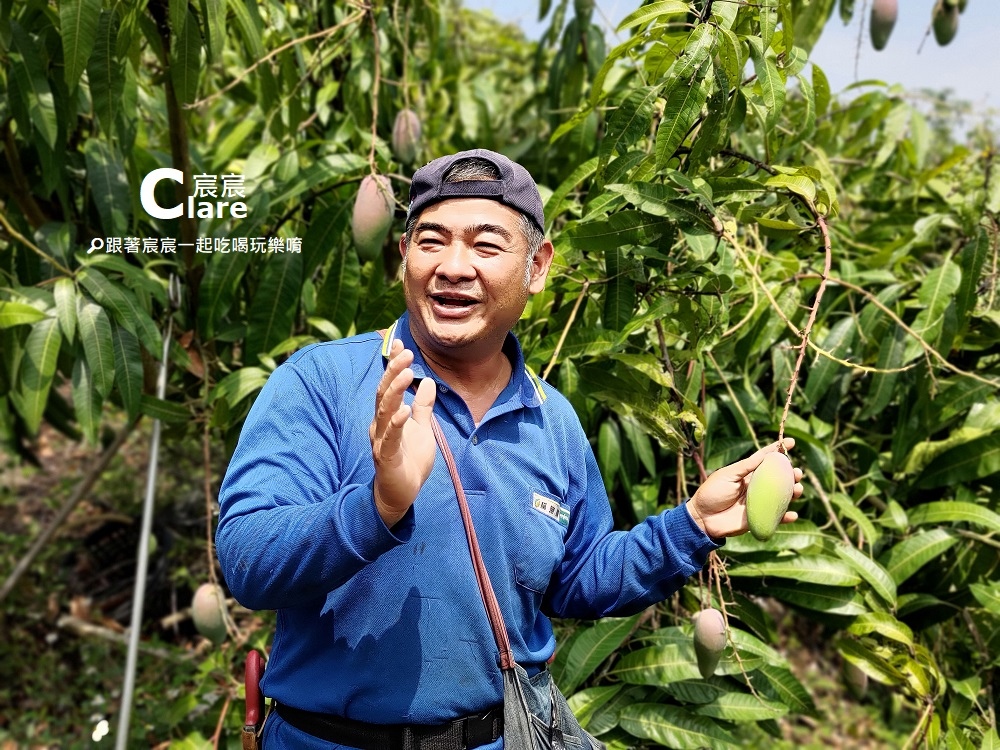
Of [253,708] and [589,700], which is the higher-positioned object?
[253,708]

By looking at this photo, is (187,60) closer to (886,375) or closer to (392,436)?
(392,436)

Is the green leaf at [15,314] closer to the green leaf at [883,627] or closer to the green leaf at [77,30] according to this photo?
the green leaf at [77,30]

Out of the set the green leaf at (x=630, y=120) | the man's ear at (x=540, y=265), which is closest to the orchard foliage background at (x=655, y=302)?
the green leaf at (x=630, y=120)

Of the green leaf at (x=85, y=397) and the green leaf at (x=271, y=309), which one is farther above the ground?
the green leaf at (x=271, y=309)

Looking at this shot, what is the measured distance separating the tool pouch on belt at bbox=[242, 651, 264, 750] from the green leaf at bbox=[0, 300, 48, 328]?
85cm

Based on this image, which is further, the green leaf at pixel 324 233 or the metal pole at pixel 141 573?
the green leaf at pixel 324 233

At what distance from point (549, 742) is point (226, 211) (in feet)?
4.90

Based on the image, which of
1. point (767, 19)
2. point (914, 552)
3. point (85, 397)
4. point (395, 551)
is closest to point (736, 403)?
point (914, 552)

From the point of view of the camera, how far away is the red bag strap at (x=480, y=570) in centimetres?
114

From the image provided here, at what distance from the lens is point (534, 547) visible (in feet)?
4.02

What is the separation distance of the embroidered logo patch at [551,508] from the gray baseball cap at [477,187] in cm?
37

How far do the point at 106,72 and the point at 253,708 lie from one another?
1.26m

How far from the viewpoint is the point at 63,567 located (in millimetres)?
3781

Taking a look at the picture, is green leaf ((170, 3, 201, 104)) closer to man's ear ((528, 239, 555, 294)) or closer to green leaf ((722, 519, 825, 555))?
man's ear ((528, 239, 555, 294))
